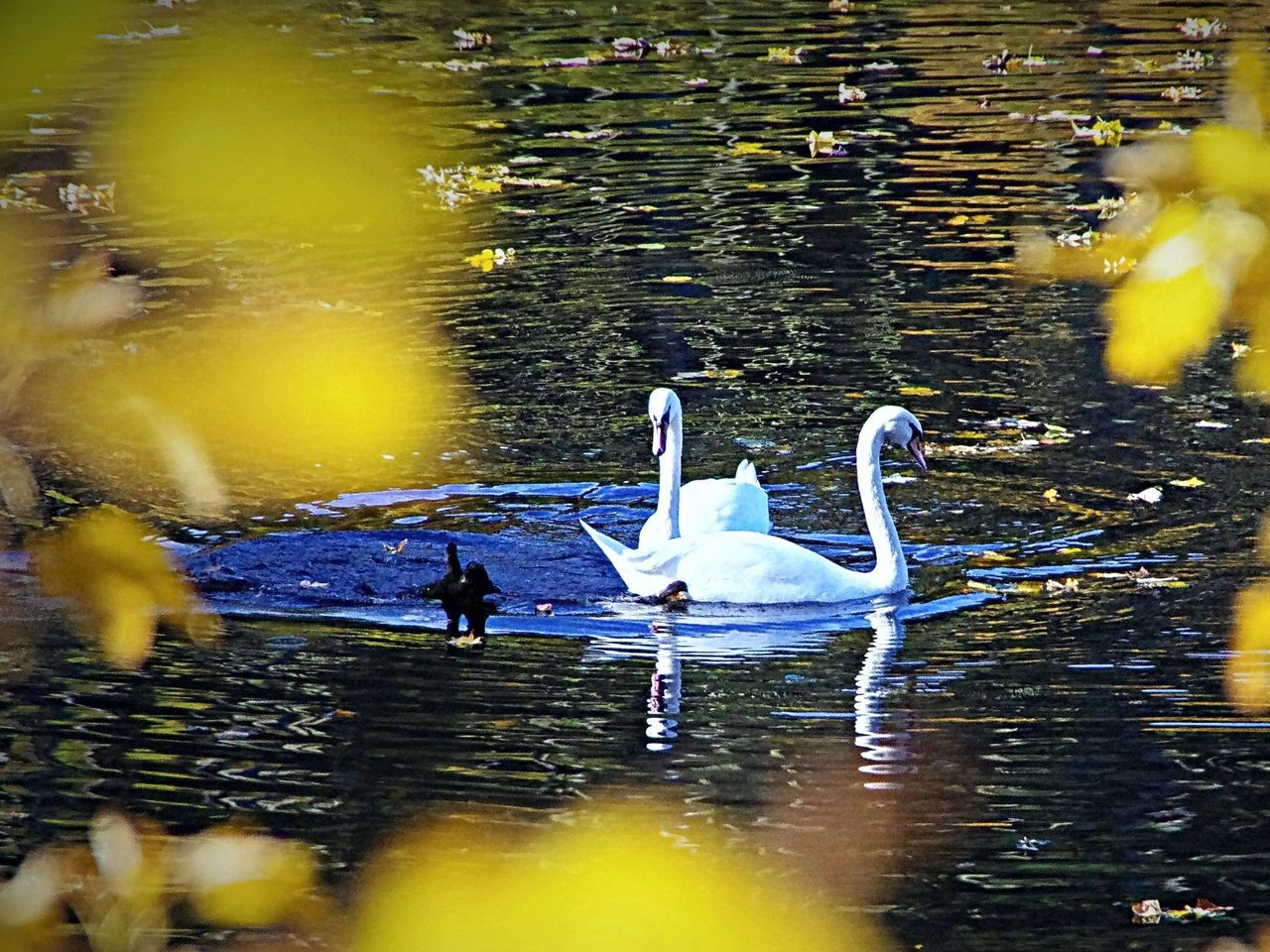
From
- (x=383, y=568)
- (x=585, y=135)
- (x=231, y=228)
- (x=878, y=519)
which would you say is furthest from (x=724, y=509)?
(x=585, y=135)

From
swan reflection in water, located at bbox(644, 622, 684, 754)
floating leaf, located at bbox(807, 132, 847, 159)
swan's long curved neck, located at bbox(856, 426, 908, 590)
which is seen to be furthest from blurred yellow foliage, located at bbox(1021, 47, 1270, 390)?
Result: floating leaf, located at bbox(807, 132, 847, 159)

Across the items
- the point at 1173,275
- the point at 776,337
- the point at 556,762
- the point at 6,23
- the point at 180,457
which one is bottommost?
the point at 556,762

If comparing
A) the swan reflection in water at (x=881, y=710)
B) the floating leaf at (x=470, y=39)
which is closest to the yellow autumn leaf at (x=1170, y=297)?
the swan reflection in water at (x=881, y=710)

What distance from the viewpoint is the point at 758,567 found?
8797 millimetres

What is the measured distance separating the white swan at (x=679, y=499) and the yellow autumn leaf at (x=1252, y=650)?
102 inches

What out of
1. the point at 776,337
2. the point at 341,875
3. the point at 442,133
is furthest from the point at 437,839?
the point at 442,133

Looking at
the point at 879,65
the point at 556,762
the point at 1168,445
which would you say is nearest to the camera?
the point at 556,762

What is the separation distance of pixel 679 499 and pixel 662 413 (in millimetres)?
496

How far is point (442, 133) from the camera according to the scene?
19.4m

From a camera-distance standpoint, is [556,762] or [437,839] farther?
[556,762]

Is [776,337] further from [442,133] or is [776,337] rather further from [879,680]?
[442,133]

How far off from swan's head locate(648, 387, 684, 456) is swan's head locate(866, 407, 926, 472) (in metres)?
1.03

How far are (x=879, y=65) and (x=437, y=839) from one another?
1800 centimetres

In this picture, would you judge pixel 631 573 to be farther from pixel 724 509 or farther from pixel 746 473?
pixel 746 473
